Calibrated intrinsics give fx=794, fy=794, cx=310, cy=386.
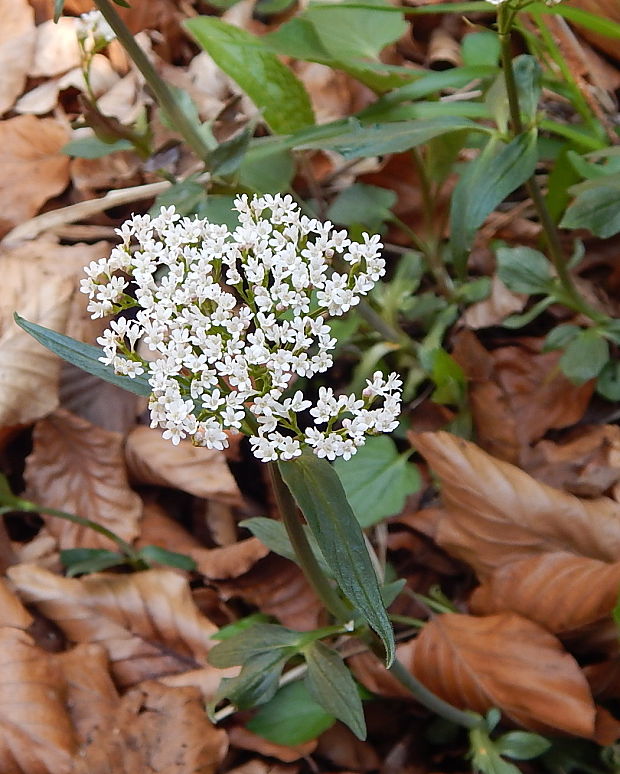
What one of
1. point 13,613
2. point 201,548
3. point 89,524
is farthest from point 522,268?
point 13,613

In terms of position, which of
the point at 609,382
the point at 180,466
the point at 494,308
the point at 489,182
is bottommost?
the point at 609,382

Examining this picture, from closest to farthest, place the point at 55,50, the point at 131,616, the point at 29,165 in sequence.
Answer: the point at 131,616 → the point at 29,165 → the point at 55,50

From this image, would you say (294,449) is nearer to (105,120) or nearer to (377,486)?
(377,486)

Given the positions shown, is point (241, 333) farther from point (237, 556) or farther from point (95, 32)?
point (95, 32)

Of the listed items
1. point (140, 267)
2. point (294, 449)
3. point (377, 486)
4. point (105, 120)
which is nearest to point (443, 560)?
point (377, 486)

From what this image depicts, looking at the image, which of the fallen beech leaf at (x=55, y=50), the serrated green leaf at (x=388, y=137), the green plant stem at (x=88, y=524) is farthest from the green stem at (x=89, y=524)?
the fallen beech leaf at (x=55, y=50)

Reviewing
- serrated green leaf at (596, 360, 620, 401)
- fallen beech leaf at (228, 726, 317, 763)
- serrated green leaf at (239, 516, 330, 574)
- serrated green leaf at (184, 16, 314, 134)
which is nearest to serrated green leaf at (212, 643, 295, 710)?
serrated green leaf at (239, 516, 330, 574)

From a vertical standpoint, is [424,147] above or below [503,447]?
above
